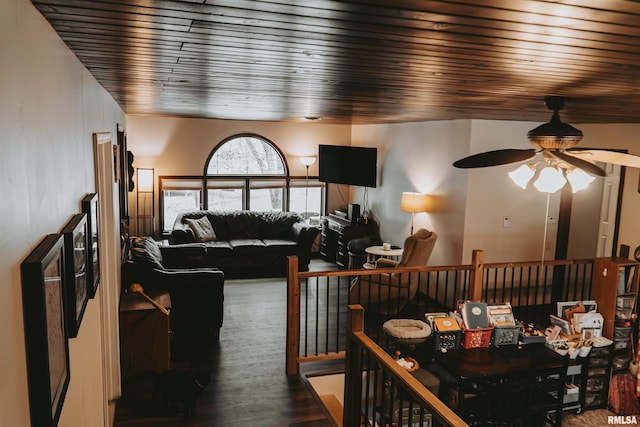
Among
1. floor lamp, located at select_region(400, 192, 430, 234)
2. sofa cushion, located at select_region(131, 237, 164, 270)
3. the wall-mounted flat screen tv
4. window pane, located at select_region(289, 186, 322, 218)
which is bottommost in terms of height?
sofa cushion, located at select_region(131, 237, 164, 270)

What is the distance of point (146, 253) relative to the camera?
214 inches

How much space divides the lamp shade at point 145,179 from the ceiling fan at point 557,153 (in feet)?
20.3

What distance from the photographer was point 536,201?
259 inches

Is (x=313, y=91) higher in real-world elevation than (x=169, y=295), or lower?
higher

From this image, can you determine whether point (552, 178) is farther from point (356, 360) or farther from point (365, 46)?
point (365, 46)

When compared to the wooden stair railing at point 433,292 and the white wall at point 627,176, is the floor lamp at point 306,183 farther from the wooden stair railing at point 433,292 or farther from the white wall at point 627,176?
the white wall at point 627,176

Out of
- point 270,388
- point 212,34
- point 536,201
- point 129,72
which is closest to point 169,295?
point 270,388

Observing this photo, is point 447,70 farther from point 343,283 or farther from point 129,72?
point 343,283

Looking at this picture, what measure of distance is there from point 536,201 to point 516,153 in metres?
3.34

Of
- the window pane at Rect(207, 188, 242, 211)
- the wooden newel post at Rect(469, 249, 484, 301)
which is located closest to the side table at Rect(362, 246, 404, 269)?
the wooden newel post at Rect(469, 249, 484, 301)

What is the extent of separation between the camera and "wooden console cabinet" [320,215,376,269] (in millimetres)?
8656

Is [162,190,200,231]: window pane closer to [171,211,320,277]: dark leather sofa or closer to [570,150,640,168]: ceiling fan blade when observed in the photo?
[171,211,320,277]: dark leather sofa

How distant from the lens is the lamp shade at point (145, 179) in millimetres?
8531

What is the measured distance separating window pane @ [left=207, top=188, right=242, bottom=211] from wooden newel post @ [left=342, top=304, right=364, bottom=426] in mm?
6773
